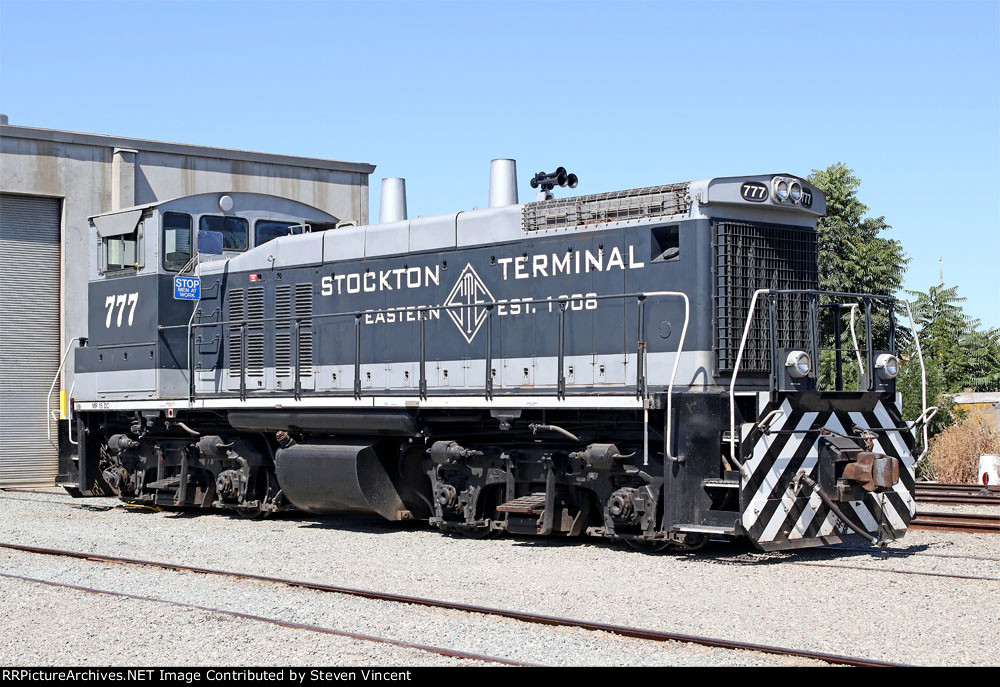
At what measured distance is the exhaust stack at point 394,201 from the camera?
40.1 feet

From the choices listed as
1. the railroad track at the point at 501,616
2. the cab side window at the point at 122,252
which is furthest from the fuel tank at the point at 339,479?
the cab side window at the point at 122,252

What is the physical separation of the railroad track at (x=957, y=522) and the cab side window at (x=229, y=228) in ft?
26.2

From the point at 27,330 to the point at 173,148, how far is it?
151 inches

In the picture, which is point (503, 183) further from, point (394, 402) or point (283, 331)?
point (283, 331)

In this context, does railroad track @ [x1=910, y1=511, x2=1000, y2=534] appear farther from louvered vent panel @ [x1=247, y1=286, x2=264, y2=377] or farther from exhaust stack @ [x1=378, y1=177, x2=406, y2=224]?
louvered vent panel @ [x1=247, y1=286, x2=264, y2=377]

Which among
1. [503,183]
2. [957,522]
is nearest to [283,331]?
[503,183]

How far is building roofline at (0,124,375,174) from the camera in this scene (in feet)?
57.9

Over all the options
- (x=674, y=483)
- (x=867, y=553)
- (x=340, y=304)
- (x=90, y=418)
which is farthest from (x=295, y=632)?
(x=90, y=418)

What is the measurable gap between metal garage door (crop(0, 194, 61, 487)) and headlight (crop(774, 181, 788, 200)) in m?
13.1

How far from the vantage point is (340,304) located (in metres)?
11.7

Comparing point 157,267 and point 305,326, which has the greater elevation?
point 157,267

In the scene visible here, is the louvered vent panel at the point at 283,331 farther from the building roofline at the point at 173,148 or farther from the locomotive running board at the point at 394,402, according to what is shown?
the building roofline at the point at 173,148

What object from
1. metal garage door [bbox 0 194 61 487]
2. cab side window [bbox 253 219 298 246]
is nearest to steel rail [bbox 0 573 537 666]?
cab side window [bbox 253 219 298 246]

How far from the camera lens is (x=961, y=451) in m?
16.8
